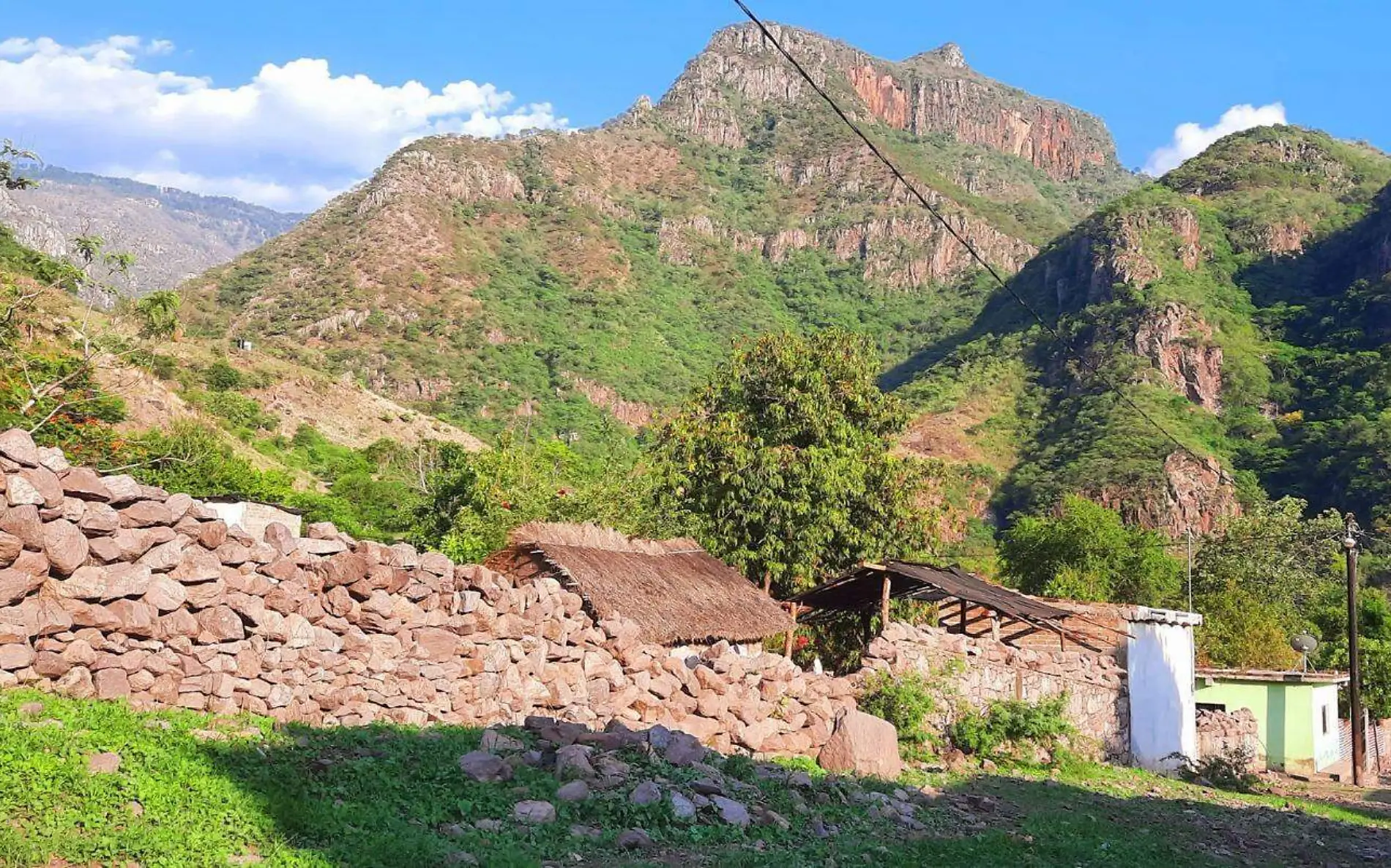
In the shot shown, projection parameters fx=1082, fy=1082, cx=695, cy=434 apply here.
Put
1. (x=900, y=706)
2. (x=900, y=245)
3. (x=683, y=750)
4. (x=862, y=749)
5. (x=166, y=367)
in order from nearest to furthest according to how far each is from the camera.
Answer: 1. (x=683, y=750)
2. (x=862, y=749)
3. (x=900, y=706)
4. (x=166, y=367)
5. (x=900, y=245)

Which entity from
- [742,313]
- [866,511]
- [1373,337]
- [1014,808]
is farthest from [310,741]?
[742,313]

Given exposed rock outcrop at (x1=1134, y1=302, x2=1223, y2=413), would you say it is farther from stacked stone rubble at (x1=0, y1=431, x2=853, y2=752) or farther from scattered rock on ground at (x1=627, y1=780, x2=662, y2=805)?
scattered rock on ground at (x1=627, y1=780, x2=662, y2=805)

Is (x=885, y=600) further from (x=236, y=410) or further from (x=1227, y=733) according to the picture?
(x=236, y=410)

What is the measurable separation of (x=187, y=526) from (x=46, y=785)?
370cm

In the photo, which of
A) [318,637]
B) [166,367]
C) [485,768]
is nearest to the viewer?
[485,768]

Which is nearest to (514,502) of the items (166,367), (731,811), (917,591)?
(917,591)

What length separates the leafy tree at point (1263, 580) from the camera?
3594 centimetres

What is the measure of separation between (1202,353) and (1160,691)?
7746 centimetres

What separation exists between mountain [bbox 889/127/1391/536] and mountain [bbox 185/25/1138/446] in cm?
1876

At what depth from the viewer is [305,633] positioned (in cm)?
986

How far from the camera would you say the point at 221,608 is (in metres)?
9.31

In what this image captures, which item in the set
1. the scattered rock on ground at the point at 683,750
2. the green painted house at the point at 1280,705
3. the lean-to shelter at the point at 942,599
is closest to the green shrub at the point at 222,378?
the lean-to shelter at the point at 942,599

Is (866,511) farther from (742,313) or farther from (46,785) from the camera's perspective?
(742,313)

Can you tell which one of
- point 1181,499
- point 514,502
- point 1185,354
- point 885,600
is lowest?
point 885,600
